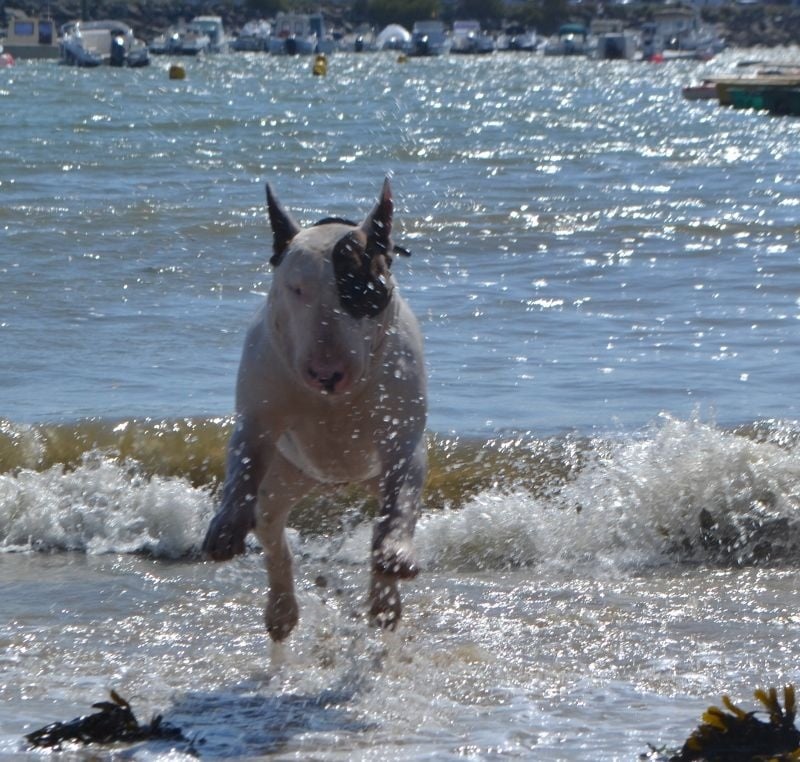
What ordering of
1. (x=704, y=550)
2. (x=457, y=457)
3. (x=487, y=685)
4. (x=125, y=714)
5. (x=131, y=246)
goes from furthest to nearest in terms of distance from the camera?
1. (x=131, y=246)
2. (x=457, y=457)
3. (x=704, y=550)
4. (x=487, y=685)
5. (x=125, y=714)

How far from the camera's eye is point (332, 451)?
4.93m

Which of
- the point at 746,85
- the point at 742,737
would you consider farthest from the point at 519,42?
the point at 742,737

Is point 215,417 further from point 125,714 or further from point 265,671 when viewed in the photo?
point 125,714

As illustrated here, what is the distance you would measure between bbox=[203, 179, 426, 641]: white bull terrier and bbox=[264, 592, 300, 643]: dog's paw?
445 millimetres

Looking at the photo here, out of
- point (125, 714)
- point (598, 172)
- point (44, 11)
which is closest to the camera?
point (125, 714)

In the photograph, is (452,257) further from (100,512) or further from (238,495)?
(238,495)

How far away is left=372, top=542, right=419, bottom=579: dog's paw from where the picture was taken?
4.63 meters

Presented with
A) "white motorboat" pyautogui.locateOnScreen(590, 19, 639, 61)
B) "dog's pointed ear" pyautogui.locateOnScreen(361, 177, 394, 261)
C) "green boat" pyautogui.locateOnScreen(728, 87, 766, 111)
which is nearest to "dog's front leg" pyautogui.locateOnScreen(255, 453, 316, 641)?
"dog's pointed ear" pyautogui.locateOnScreen(361, 177, 394, 261)

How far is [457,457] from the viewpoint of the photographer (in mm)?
8430

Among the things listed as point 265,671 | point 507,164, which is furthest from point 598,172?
point 265,671

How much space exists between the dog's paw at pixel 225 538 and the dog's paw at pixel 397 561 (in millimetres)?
345

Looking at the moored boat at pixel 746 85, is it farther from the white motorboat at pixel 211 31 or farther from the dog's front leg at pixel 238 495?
the white motorboat at pixel 211 31

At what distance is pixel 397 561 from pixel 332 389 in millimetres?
478

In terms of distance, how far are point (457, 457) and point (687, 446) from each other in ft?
3.64
